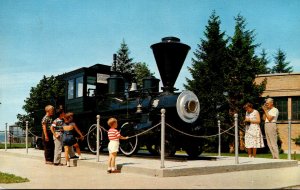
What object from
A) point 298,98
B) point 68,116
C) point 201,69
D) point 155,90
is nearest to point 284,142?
point 298,98

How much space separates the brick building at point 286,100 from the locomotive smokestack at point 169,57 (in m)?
16.3

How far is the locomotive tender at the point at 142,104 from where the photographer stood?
1080 centimetres

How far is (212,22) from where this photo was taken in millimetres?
23656

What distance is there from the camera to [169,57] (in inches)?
426

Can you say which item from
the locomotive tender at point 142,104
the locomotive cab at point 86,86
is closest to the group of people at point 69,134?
the locomotive tender at point 142,104

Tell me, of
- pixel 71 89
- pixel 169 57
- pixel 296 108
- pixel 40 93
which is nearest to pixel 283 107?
pixel 296 108

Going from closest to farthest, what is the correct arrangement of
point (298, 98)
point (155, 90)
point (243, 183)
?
point (243, 183) < point (155, 90) < point (298, 98)

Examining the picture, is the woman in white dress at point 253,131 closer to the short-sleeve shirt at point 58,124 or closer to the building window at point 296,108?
the short-sleeve shirt at point 58,124

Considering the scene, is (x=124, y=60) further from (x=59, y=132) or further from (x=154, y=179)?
(x=154, y=179)

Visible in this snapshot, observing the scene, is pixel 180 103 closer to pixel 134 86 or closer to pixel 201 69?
pixel 134 86

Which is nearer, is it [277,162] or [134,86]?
[277,162]

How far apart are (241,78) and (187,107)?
11965 mm

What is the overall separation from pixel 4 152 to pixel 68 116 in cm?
613

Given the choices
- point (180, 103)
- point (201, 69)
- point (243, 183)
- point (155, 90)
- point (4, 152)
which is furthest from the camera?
point (201, 69)
